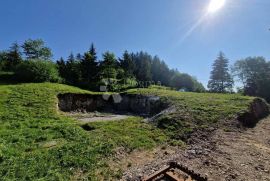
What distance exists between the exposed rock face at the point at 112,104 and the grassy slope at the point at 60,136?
2.08 meters

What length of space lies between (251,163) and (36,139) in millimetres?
9766

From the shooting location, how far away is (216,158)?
877 cm

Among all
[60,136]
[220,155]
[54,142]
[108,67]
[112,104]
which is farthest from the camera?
[108,67]

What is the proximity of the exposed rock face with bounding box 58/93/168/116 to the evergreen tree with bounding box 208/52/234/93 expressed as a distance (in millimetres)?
31258

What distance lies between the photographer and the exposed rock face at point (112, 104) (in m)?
20.9

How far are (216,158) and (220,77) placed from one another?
44.8m

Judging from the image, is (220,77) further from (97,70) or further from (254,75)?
(97,70)

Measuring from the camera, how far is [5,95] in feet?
57.8

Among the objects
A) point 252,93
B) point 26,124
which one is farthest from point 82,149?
point 252,93

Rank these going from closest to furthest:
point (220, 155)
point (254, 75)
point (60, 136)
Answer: point (220, 155) < point (60, 136) < point (254, 75)

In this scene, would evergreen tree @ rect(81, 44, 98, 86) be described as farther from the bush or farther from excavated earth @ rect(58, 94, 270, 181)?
excavated earth @ rect(58, 94, 270, 181)

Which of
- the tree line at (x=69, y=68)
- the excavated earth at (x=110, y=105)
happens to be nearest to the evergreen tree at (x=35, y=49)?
the tree line at (x=69, y=68)

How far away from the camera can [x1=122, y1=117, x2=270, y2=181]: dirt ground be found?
24.7ft

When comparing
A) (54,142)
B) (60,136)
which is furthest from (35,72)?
(54,142)
